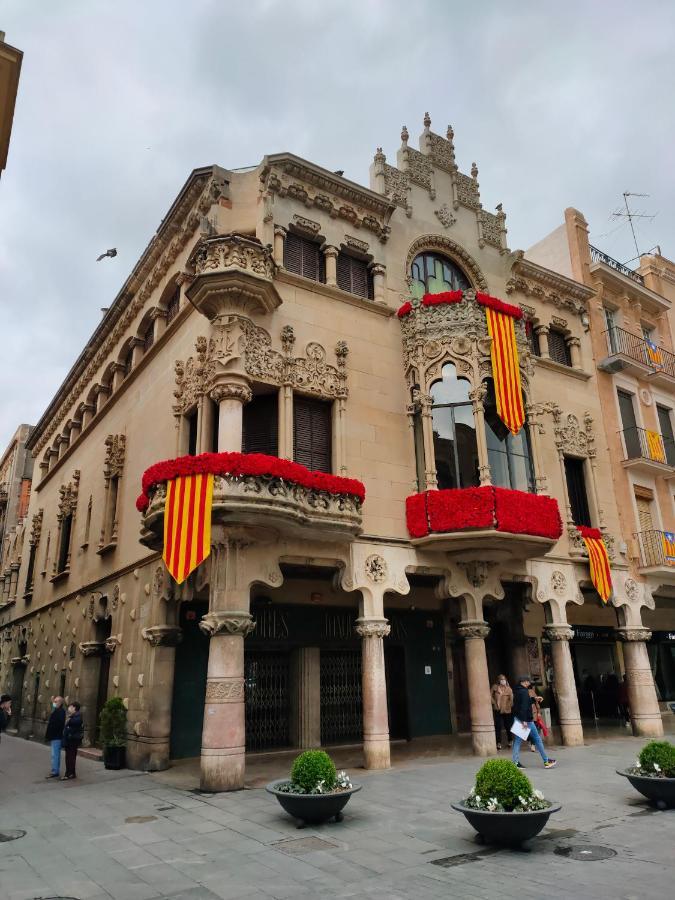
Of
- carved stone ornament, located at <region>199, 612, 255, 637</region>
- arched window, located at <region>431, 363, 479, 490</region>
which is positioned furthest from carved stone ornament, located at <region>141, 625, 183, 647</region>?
arched window, located at <region>431, 363, 479, 490</region>

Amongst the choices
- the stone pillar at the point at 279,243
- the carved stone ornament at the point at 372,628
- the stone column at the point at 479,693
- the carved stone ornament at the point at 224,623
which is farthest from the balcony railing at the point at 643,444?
the carved stone ornament at the point at 224,623

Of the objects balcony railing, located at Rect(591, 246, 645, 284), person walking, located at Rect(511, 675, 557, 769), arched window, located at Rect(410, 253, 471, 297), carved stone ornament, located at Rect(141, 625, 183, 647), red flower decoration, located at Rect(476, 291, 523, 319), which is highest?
balcony railing, located at Rect(591, 246, 645, 284)

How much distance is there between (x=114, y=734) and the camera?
659 inches

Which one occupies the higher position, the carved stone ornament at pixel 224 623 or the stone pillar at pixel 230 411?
the stone pillar at pixel 230 411

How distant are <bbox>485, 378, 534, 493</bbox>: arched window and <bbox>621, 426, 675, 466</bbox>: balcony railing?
24.1 ft

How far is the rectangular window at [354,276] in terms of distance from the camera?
1906 cm

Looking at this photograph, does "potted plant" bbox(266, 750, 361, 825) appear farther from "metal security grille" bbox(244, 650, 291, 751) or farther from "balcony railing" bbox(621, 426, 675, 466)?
"balcony railing" bbox(621, 426, 675, 466)

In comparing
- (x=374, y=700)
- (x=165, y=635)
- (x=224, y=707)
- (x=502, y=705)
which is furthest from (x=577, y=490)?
(x=224, y=707)

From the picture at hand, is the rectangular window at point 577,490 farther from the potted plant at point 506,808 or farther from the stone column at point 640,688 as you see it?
the potted plant at point 506,808

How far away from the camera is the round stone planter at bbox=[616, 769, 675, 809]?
993cm

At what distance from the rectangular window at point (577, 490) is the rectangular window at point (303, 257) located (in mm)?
10911

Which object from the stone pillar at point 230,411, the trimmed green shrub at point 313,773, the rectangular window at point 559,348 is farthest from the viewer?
the rectangular window at point 559,348

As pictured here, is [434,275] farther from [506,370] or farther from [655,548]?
[655,548]

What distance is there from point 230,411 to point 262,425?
58.6 inches
